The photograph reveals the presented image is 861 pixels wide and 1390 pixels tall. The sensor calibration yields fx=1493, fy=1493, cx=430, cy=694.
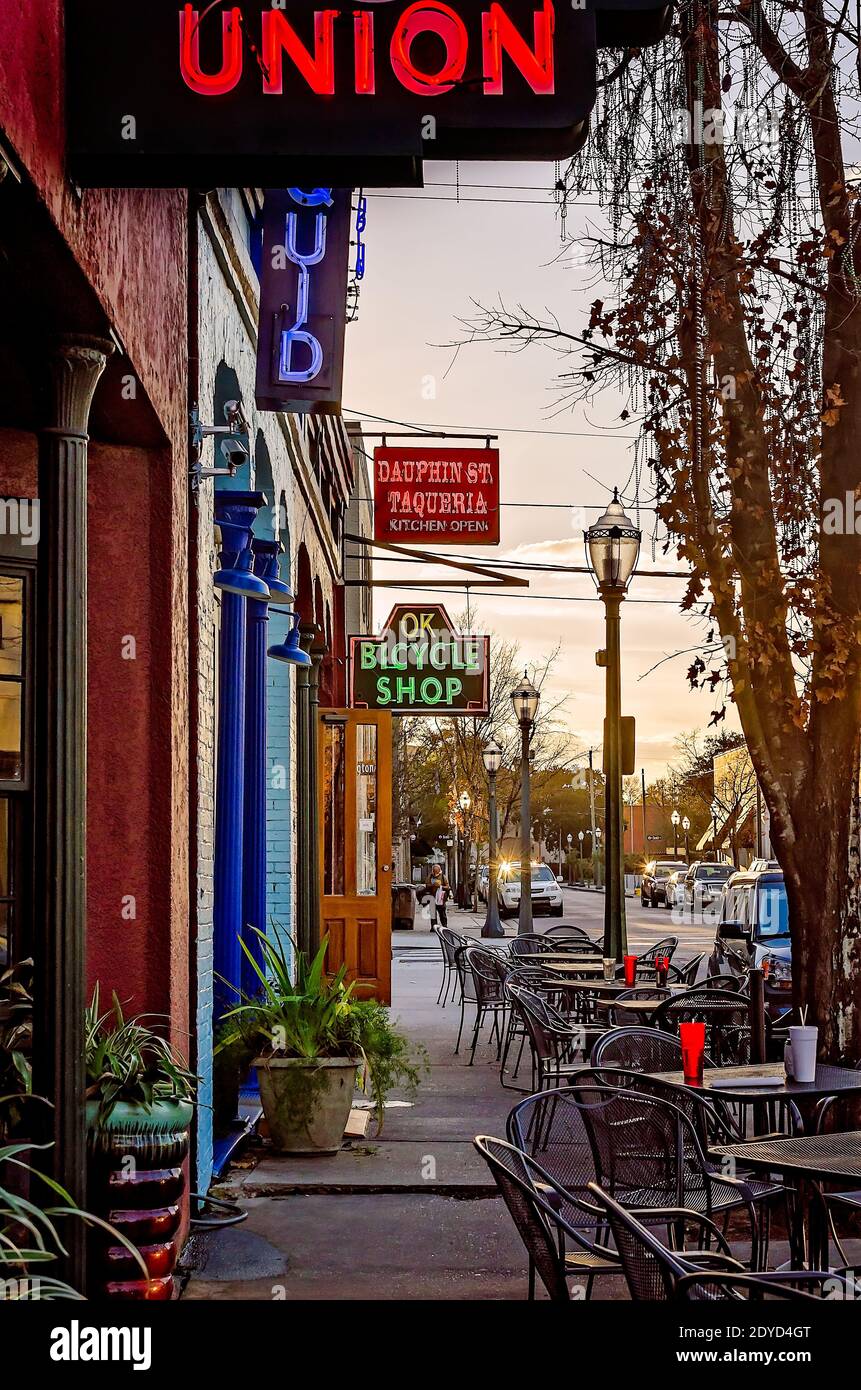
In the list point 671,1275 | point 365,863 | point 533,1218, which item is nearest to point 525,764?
point 365,863

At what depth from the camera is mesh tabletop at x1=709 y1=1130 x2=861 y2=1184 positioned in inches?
193

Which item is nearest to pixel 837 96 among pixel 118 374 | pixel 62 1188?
pixel 118 374

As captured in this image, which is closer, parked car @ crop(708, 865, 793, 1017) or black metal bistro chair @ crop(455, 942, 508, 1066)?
black metal bistro chair @ crop(455, 942, 508, 1066)

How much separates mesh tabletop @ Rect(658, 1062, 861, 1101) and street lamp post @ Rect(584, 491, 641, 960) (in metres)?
6.00

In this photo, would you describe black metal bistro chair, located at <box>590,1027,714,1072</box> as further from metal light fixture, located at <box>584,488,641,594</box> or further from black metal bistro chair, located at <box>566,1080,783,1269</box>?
metal light fixture, located at <box>584,488,641,594</box>

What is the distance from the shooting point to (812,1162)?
5.06 metres

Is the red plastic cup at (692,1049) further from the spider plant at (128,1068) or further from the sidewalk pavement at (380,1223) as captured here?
the spider plant at (128,1068)

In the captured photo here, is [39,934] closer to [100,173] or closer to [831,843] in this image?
[100,173]

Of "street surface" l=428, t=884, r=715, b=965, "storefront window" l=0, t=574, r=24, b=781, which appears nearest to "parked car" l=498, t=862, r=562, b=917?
"street surface" l=428, t=884, r=715, b=965

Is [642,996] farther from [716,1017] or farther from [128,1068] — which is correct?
[128,1068]

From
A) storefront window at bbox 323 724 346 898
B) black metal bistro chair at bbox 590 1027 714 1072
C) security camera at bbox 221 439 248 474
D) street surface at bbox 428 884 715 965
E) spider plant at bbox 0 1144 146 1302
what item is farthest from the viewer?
street surface at bbox 428 884 715 965

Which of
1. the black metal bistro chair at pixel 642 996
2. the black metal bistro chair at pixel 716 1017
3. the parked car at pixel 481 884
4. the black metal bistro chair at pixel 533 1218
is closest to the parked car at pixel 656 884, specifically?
the parked car at pixel 481 884

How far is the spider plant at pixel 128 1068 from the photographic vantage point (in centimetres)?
517

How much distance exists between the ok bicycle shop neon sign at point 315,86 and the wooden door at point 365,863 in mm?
11865
